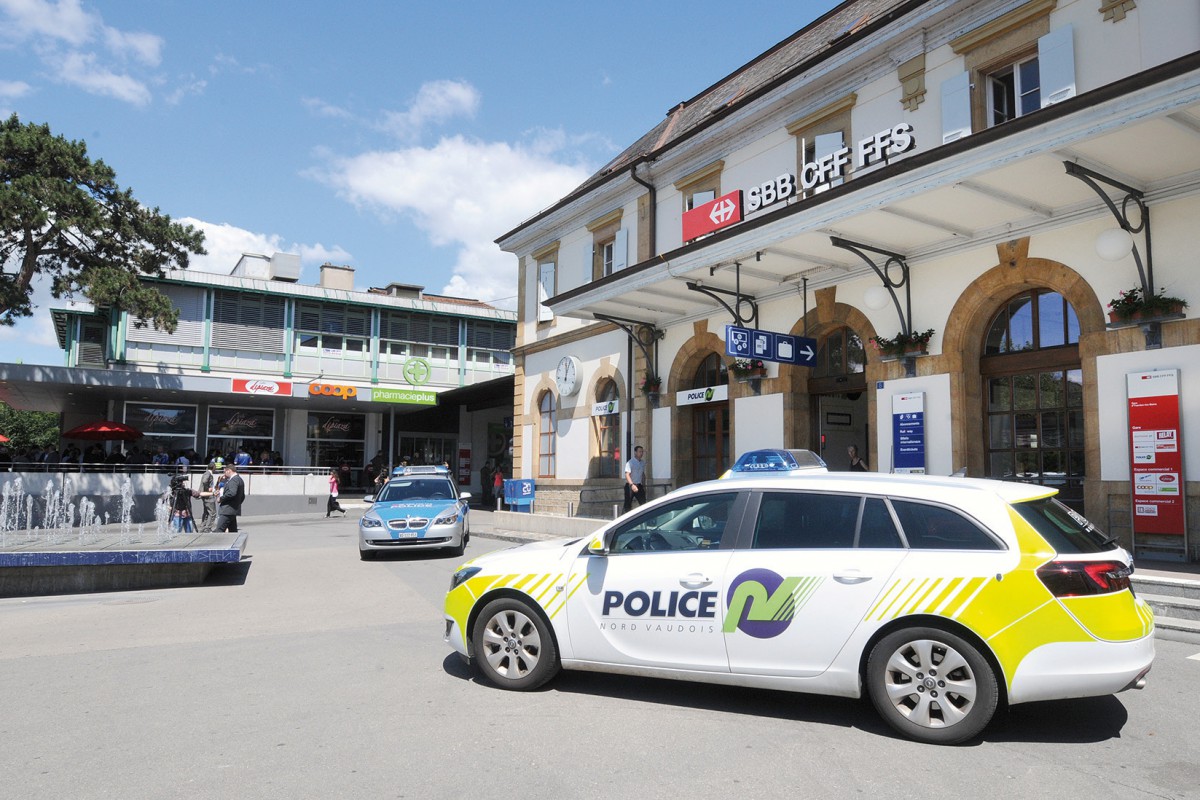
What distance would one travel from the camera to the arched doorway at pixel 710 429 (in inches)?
696

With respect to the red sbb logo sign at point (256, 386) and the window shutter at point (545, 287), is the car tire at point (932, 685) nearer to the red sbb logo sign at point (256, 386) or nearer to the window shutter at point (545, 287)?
the window shutter at point (545, 287)

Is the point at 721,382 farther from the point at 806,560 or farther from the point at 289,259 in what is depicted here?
the point at 289,259

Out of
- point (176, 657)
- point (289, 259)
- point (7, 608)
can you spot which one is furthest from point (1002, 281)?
point (289, 259)

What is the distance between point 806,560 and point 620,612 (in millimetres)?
1251

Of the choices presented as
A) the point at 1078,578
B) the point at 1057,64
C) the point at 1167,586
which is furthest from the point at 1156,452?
the point at 1078,578

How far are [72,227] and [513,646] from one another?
22.6 m

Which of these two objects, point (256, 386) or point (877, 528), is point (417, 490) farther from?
point (256, 386)

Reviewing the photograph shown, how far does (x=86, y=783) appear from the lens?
13.4 ft

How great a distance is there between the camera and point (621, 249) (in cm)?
2070

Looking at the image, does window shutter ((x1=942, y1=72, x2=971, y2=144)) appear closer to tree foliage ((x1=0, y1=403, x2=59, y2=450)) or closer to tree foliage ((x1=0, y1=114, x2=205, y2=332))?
tree foliage ((x1=0, y1=114, x2=205, y2=332))

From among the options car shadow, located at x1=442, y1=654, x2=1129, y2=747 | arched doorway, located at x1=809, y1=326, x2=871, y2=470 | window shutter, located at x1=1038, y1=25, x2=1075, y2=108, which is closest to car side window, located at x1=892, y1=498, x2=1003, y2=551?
car shadow, located at x1=442, y1=654, x2=1129, y2=747

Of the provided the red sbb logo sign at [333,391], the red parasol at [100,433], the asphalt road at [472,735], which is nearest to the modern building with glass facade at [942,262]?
the asphalt road at [472,735]

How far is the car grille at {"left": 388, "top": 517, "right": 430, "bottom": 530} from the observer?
552 inches

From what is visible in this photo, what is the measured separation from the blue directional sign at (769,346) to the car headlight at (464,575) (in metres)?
8.09
